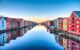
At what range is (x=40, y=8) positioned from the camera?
505 centimetres

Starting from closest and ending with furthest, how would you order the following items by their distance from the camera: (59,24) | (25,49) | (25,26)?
(25,49)
(59,24)
(25,26)

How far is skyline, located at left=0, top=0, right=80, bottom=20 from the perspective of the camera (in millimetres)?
4980

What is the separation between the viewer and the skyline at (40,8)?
4.98m

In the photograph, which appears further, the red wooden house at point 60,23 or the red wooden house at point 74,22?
the red wooden house at point 60,23

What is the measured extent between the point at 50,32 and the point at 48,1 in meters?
1.12

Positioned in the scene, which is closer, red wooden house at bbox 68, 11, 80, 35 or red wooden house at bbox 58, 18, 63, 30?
red wooden house at bbox 68, 11, 80, 35

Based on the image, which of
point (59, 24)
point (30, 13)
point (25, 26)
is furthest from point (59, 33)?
point (25, 26)

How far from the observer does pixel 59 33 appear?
5375 mm

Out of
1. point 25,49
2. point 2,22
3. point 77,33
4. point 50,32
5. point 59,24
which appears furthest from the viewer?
point 2,22

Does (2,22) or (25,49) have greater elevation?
(2,22)

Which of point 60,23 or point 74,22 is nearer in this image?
point 74,22

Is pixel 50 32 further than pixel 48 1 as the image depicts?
Yes

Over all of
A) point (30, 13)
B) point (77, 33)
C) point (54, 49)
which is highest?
point (30, 13)

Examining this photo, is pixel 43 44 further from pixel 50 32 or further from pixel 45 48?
pixel 50 32
